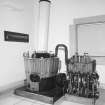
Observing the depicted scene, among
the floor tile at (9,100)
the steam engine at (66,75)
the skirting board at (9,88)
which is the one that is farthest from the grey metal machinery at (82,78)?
the skirting board at (9,88)

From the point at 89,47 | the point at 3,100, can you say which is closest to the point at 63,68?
the point at 89,47

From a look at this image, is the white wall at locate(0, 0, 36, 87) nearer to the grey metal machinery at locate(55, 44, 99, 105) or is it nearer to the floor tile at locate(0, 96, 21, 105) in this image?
the floor tile at locate(0, 96, 21, 105)

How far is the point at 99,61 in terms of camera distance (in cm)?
165

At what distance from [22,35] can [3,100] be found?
2.75 ft

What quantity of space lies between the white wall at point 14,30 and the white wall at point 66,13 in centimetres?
33

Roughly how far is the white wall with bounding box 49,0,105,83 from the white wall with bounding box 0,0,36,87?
1.09 feet

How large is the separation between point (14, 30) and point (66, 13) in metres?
0.70

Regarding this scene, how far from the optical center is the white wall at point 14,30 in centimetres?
160

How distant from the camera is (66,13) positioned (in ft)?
6.14

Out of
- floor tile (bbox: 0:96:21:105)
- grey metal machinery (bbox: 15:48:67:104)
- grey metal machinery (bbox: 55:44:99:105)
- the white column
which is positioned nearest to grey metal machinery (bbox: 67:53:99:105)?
grey metal machinery (bbox: 55:44:99:105)

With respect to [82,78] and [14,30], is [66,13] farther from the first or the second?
[82,78]

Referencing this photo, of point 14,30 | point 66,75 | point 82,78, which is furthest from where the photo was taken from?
Answer: point 14,30

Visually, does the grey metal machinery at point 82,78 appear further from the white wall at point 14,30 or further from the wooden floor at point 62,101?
the white wall at point 14,30

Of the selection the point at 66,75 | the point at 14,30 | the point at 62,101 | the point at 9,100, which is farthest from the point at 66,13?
the point at 9,100
